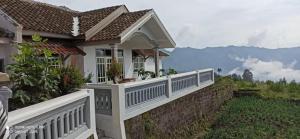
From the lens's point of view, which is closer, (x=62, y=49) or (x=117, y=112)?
(x=117, y=112)

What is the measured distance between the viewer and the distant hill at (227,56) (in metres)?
105

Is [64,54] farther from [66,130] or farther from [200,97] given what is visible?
[66,130]

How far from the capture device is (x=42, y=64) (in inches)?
245

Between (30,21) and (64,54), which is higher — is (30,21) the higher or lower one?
the higher one

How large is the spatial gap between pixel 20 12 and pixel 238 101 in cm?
1258

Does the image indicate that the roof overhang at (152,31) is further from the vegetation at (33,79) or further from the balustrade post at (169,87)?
the vegetation at (33,79)

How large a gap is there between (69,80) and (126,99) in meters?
2.14

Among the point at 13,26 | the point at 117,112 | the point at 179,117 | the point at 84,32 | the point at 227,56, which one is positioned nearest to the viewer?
the point at 117,112

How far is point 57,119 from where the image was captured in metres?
5.31

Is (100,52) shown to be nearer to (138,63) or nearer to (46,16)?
(46,16)

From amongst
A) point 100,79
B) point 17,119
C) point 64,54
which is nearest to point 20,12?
point 64,54

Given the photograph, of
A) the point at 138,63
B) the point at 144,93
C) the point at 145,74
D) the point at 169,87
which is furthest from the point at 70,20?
the point at 144,93

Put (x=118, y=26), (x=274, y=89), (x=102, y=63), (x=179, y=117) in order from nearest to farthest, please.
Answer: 1. (x=179, y=117)
2. (x=118, y=26)
3. (x=102, y=63)
4. (x=274, y=89)

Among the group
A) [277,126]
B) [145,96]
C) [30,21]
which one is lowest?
[277,126]
